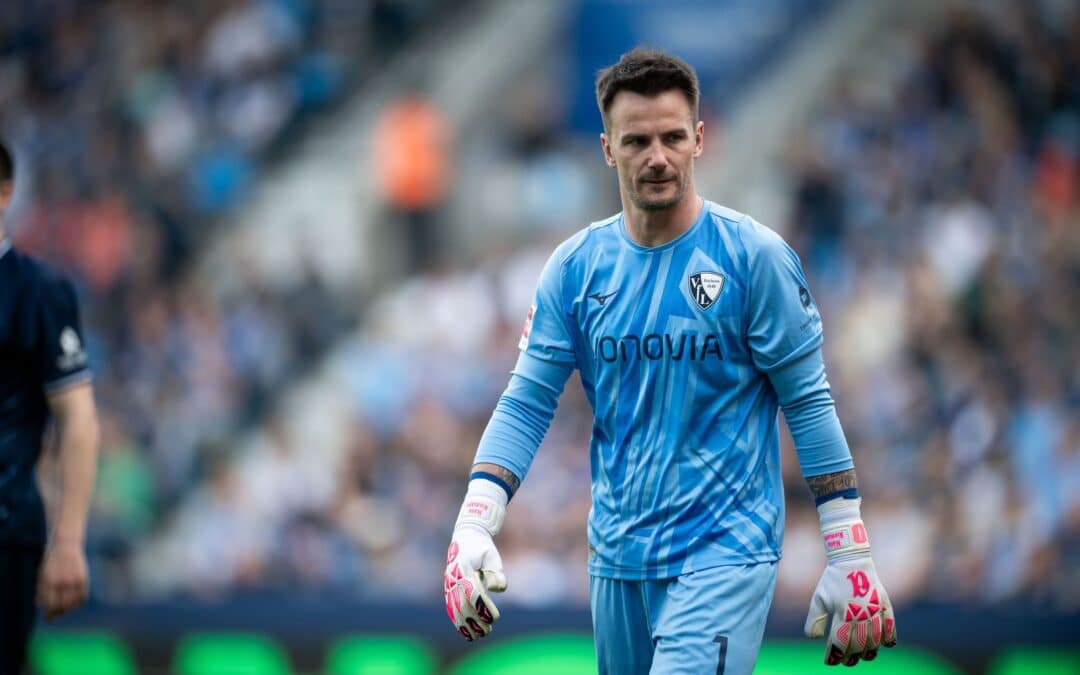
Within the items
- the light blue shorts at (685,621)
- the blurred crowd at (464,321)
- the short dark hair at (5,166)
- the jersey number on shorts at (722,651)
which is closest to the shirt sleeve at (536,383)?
the light blue shorts at (685,621)

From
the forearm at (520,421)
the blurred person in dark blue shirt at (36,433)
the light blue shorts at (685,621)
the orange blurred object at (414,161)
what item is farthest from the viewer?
the orange blurred object at (414,161)

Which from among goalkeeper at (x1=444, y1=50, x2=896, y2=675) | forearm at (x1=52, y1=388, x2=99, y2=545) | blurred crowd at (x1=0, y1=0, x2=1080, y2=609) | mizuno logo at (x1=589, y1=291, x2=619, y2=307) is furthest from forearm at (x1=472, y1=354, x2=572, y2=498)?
blurred crowd at (x1=0, y1=0, x2=1080, y2=609)

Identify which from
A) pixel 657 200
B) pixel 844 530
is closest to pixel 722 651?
pixel 844 530

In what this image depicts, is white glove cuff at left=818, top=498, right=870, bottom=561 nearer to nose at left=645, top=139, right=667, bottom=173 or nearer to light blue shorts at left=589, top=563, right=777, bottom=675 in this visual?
light blue shorts at left=589, top=563, right=777, bottom=675

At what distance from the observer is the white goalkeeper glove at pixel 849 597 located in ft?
12.5

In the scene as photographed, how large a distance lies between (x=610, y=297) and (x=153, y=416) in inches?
342

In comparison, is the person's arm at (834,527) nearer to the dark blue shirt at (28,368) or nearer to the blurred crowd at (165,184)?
the dark blue shirt at (28,368)

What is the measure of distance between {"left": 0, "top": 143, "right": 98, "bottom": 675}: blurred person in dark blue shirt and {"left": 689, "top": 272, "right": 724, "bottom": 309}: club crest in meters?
2.37

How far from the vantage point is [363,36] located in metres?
13.7

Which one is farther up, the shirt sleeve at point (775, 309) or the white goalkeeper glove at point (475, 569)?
the shirt sleeve at point (775, 309)

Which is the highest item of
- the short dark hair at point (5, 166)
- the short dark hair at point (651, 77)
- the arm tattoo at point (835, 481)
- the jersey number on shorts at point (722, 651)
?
the short dark hair at point (5, 166)

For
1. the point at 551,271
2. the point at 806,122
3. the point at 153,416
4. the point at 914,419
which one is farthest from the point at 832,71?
the point at 551,271

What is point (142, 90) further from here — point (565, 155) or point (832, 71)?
point (832, 71)

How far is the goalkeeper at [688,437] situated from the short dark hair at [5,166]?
2201 mm
